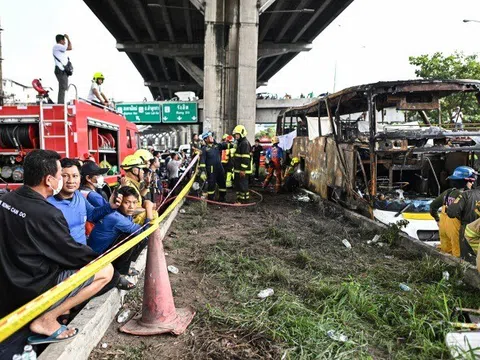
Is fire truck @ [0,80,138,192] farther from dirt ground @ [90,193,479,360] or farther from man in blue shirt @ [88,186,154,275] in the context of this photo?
man in blue shirt @ [88,186,154,275]

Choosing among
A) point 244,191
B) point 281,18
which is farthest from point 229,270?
point 281,18

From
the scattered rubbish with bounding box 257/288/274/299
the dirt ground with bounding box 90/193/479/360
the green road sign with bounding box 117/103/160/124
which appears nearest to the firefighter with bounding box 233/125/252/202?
the dirt ground with bounding box 90/193/479/360

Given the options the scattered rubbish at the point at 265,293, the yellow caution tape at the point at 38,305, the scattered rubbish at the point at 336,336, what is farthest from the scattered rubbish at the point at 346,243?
the yellow caution tape at the point at 38,305

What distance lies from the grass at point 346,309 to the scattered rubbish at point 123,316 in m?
0.70

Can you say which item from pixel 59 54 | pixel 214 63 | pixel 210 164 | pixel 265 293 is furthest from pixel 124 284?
pixel 214 63

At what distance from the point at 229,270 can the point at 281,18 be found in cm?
2326

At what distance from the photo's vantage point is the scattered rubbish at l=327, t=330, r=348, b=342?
276 cm

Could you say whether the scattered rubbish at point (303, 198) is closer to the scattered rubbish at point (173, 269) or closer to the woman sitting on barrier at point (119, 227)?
the scattered rubbish at point (173, 269)

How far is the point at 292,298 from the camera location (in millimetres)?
3479

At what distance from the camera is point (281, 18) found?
24469 mm

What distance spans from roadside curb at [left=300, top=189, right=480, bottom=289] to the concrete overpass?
1173 centimetres

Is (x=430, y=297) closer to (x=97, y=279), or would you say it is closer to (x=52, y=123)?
(x=97, y=279)

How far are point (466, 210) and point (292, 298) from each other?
2293 mm

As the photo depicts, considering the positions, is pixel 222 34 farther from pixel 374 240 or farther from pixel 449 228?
pixel 449 228
